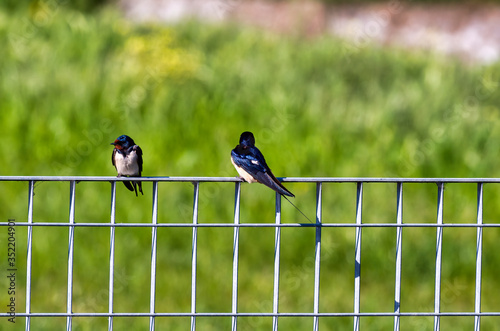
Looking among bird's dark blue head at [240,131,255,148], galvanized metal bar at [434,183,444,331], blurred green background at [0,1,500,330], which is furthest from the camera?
blurred green background at [0,1,500,330]

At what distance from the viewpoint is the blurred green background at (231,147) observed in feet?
25.1

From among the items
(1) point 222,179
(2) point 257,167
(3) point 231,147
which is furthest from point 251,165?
(3) point 231,147

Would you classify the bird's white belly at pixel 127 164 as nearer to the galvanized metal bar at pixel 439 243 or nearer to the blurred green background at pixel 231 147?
the galvanized metal bar at pixel 439 243

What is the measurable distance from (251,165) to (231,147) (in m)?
5.79

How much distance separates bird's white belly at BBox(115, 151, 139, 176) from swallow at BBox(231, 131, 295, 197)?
0.71 meters

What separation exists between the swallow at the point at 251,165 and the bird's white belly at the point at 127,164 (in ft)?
2.32

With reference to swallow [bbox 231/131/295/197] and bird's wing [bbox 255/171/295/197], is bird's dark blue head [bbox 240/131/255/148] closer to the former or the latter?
swallow [bbox 231/131/295/197]

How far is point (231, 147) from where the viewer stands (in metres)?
10.1

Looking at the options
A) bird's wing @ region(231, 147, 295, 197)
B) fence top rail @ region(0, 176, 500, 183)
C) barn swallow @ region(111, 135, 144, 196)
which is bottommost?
fence top rail @ region(0, 176, 500, 183)

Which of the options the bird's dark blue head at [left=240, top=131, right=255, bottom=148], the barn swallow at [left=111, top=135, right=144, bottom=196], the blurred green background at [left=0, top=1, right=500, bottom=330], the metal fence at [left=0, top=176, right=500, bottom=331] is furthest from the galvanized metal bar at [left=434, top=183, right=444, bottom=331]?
the blurred green background at [left=0, top=1, right=500, bottom=330]

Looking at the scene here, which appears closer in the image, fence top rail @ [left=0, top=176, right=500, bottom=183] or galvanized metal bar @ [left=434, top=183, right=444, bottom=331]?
fence top rail @ [left=0, top=176, right=500, bottom=183]

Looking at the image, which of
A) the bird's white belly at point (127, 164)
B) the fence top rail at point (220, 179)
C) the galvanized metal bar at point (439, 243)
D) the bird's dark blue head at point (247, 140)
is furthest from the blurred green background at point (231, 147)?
the fence top rail at point (220, 179)

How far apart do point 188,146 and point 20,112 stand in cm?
210

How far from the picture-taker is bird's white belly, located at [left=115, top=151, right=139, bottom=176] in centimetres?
496
